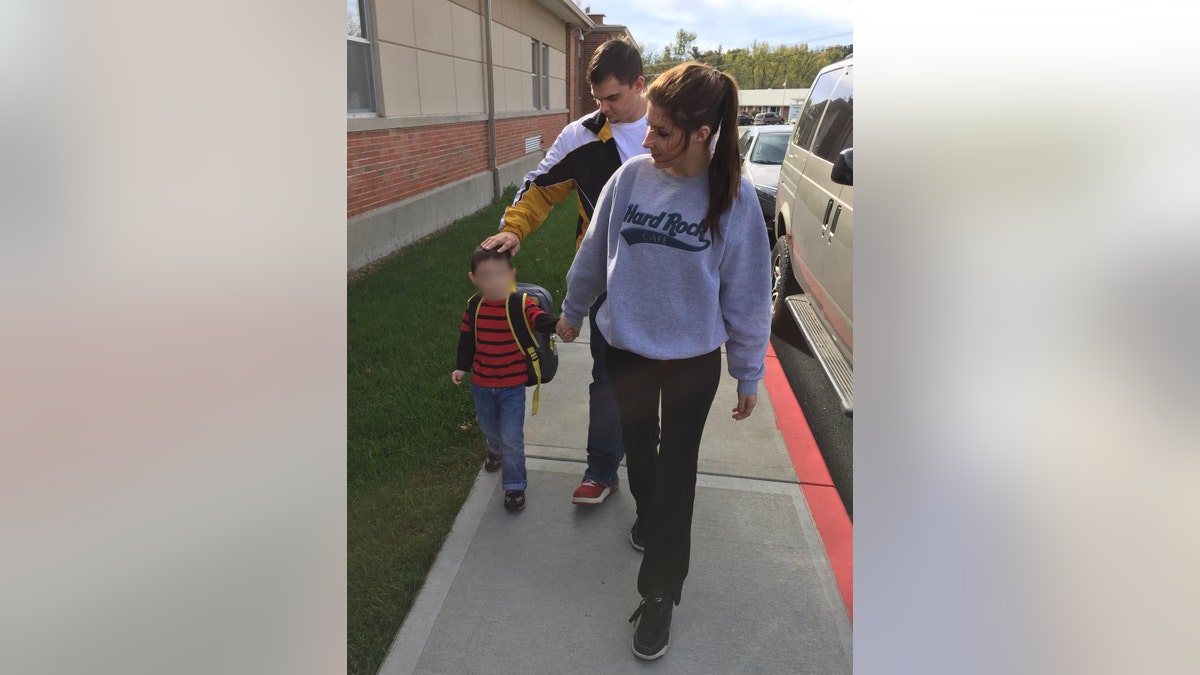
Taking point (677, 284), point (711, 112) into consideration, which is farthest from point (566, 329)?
point (711, 112)

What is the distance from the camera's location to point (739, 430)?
4199 millimetres

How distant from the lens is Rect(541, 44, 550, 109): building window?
1770 cm

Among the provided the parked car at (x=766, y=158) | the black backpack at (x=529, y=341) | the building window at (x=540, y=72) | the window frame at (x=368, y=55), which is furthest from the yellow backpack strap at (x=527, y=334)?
the building window at (x=540, y=72)

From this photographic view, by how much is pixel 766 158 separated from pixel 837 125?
20.2 feet

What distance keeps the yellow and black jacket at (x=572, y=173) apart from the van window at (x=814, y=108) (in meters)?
3.38

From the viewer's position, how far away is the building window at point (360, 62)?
24.7ft

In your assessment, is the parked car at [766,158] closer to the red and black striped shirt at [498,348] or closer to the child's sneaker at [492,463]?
the child's sneaker at [492,463]

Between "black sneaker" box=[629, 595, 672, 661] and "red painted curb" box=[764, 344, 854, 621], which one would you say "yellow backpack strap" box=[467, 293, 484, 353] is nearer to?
"black sneaker" box=[629, 595, 672, 661]

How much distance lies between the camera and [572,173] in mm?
2914

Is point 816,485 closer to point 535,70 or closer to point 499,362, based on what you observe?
point 499,362

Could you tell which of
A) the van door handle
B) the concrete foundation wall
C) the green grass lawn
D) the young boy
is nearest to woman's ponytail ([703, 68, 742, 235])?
the young boy
